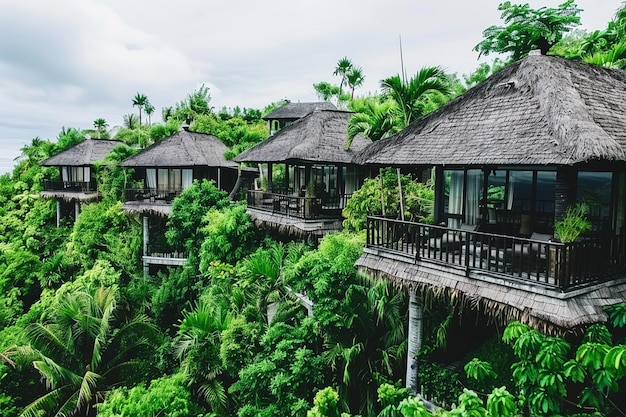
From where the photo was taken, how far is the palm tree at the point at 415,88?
12.3 meters

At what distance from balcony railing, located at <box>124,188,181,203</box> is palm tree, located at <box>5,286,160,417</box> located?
910 centimetres

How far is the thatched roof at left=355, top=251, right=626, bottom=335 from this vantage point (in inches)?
281

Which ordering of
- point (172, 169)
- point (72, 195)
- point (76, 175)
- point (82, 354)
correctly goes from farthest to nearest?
point (76, 175) → point (72, 195) → point (172, 169) → point (82, 354)

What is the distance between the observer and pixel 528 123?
855cm

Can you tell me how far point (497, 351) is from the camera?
1048cm

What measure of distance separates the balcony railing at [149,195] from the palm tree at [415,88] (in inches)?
612

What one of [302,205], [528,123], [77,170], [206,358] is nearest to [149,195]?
[77,170]

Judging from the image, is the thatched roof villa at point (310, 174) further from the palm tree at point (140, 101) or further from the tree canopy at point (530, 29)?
the palm tree at point (140, 101)

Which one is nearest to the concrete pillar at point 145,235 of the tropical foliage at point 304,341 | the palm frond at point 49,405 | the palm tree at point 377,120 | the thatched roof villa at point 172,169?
the thatched roof villa at point 172,169

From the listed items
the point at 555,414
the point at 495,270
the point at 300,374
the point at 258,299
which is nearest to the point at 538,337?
the point at 555,414

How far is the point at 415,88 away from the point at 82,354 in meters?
14.4

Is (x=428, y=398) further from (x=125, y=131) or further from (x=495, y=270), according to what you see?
(x=125, y=131)

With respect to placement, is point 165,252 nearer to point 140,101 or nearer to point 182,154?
point 182,154

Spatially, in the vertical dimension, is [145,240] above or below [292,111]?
below
